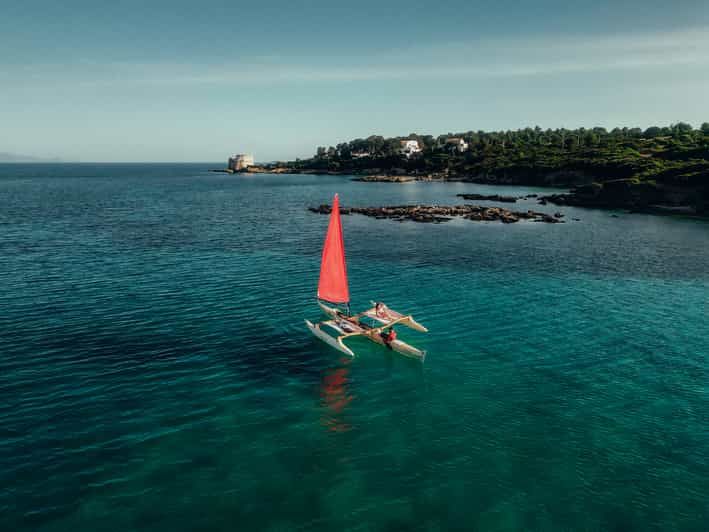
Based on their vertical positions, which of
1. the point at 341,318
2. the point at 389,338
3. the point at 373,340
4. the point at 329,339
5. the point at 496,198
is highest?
the point at 496,198

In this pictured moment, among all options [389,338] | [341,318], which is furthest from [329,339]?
[389,338]

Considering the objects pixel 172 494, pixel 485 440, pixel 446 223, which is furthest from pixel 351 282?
pixel 446 223

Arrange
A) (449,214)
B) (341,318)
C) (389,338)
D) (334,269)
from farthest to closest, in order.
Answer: (449,214) → (334,269) → (341,318) → (389,338)

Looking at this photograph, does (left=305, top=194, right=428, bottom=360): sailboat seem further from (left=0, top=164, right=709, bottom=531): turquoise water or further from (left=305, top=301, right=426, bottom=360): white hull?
(left=0, top=164, right=709, bottom=531): turquoise water

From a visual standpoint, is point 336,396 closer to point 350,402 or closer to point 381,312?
point 350,402

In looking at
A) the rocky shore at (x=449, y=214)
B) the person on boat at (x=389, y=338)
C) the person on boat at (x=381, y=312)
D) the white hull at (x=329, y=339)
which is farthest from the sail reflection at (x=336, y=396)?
the rocky shore at (x=449, y=214)

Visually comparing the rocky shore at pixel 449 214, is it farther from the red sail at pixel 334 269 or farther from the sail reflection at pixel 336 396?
the sail reflection at pixel 336 396

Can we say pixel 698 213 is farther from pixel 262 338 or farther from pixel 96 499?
pixel 96 499

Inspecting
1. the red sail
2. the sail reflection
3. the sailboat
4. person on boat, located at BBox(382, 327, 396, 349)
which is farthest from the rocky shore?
Result: the sail reflection
